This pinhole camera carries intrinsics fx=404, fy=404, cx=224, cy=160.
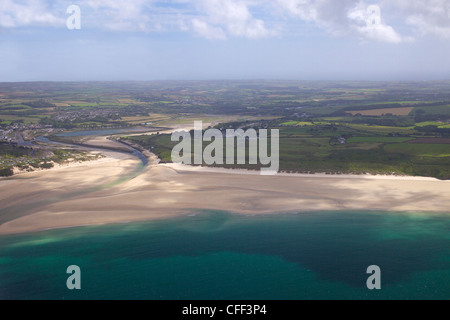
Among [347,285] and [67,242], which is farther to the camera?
[67,242]

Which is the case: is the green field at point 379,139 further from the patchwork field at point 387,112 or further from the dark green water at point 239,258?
the patchwork field at point 387,112

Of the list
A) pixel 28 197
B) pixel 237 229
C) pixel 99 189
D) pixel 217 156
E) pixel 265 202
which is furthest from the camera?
pixel 217 156

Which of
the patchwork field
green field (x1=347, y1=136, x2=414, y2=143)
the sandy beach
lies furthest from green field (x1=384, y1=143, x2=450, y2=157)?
the patchwork field

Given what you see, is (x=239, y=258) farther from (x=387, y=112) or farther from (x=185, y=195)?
(x=387, y=112)

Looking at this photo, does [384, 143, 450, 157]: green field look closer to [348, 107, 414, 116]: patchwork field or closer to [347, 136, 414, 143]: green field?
[347, 136, 414, 143]: green field
